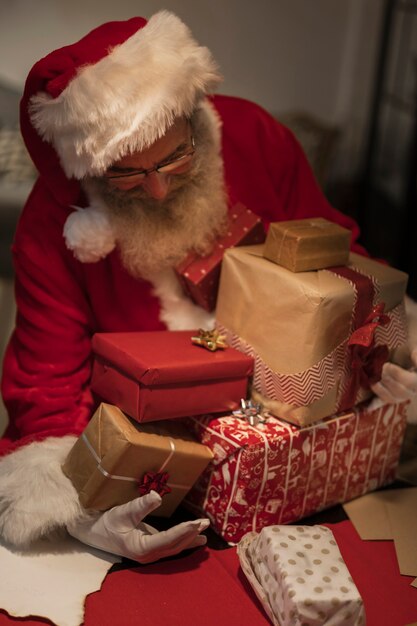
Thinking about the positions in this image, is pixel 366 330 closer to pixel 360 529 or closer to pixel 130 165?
pixel 360 529

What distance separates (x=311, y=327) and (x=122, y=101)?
0.51m

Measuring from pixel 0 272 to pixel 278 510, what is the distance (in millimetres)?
1173

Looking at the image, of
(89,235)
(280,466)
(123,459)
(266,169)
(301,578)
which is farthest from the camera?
(266,169)

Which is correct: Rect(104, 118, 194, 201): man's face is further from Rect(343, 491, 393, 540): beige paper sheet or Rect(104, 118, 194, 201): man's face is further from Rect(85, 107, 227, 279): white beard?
Rect(343, 491, 393, 540): beige paper sheet

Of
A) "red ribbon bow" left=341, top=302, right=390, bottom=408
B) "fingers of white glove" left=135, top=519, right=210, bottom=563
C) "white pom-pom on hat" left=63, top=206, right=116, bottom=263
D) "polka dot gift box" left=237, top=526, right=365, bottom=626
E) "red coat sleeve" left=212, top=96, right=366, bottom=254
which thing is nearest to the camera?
"polka dot gift box" left=237, top=526, right=365, bottom=626

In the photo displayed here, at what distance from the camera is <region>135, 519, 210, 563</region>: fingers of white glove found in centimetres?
121

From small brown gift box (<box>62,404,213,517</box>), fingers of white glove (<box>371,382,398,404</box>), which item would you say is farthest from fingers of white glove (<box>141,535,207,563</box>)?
fingers of white glove (<box>371,382,398,404</box>)

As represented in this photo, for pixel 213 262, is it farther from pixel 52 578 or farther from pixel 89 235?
pixel 52 578

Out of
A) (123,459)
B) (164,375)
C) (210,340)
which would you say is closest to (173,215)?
(210,340)

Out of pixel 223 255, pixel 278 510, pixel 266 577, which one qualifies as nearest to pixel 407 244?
pixel 223 255

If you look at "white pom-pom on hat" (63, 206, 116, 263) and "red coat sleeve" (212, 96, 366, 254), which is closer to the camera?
"white pom-pom on hat" (63, 206, 116, 263)

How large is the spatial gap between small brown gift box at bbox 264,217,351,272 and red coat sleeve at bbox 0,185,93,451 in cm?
43

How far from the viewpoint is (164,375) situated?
1.26 meters

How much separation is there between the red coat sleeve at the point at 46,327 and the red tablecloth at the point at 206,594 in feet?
1.13
